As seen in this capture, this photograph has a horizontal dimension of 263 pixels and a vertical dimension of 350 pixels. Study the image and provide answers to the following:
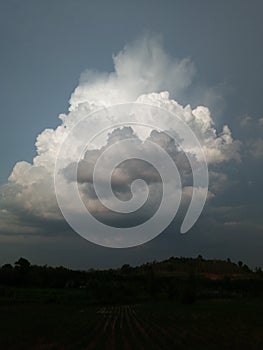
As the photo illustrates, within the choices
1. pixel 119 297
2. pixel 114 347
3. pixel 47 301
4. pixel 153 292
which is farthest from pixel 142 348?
pixel 153 292

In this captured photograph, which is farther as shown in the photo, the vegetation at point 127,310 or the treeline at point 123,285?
the treeline at point 123,285

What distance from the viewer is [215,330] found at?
3534 cm

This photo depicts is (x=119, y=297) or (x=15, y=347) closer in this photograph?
(x=15, y=347)

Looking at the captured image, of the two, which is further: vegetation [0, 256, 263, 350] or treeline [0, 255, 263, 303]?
treeline [0, 255, 263, 303]

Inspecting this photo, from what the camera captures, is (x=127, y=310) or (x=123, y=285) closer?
(x=127, y=310)

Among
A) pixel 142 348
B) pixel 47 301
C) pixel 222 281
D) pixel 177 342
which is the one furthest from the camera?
pixel 222 281

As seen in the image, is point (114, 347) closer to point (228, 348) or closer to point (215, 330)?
point (228, 348)

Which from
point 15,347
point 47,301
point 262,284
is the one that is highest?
point 262,284

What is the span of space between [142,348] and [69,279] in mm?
124576

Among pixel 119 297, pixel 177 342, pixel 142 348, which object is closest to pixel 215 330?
pixel 177 342

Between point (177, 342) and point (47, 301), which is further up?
point (47, 301)

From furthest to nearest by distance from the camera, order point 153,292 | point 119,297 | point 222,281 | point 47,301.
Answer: point 222,281, point 153,292, point 119,297, point 47,301

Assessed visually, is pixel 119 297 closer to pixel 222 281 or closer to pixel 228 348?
pixel 222 281

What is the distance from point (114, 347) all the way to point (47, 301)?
71.0 metres
